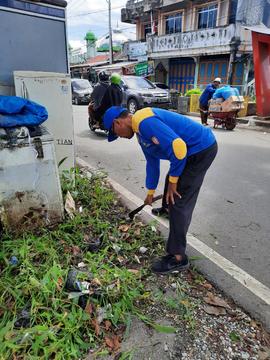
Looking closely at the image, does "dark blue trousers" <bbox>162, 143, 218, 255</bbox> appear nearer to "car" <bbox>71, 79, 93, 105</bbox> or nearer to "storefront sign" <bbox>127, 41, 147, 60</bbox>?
"car" <bbox>71, 79, 93, 105</bbox>

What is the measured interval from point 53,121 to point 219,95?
7.36m

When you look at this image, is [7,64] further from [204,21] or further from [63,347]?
[204,21]

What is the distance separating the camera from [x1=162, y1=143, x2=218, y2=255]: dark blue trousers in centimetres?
248

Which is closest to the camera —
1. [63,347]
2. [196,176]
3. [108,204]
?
[63,347]

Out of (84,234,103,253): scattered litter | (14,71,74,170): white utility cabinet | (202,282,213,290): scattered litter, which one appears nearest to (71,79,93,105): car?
(14,71,74,170): white utility cabinet

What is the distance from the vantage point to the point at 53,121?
4.03 meters

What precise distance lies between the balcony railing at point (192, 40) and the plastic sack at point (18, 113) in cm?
1693

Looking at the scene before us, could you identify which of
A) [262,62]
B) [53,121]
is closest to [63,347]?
[53,121]

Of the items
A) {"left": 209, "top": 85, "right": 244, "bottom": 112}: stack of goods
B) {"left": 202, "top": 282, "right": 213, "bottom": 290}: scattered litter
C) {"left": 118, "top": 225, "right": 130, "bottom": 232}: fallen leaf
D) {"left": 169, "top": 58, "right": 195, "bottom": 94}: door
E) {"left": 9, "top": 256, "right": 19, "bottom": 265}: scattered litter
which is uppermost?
{"left": 169, "top": 58, "right": 195, "bottom": 94}: door

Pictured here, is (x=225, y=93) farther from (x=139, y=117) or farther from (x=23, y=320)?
(x=23, y=320)

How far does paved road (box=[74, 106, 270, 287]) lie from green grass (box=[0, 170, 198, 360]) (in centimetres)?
77

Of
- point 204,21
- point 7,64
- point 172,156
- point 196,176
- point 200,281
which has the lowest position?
→ point 200,281

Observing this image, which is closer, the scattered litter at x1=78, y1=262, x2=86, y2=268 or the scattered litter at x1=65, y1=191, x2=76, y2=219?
the scattered litter at x1=78, y1=262, x2=86, y2=268

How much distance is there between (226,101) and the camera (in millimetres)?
9602
